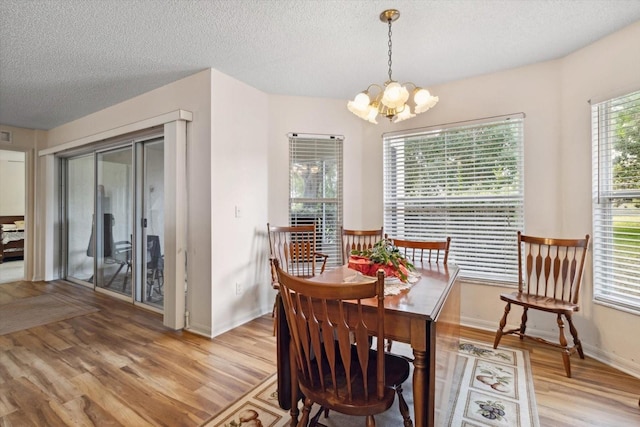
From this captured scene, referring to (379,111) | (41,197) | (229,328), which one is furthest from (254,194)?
(41,197)

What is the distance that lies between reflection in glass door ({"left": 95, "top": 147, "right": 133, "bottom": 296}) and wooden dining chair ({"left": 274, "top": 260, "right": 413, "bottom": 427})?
10.3ft

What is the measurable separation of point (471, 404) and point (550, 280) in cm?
151

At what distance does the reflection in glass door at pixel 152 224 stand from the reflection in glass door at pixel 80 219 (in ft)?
4.45

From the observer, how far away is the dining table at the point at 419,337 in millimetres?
1209

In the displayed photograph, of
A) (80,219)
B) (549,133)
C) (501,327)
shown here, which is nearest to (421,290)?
(501,327)

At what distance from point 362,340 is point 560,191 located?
2.56m

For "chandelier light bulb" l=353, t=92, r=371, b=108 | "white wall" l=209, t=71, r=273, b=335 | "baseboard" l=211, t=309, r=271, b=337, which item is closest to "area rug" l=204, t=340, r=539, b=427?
"baseboard" l=211, t=309, r=271, b=337

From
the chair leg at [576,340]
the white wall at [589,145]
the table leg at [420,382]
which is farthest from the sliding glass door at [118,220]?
the white wall at [589,145]

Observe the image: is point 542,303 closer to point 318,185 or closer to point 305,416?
point 305,416

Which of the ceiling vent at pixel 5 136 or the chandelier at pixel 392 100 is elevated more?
the ceiling vent at pixel 5 136

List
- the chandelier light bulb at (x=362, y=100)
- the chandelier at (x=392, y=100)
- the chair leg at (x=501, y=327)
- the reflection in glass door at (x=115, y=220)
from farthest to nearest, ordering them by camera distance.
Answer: the reflection in glass door at (x=115, y=220)
the chair leg at (x=501, y=327)
the chandelier light bulb at (x=362, y=100)
the chandelier at (x=392, y=100)

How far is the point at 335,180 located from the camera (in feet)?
11.9

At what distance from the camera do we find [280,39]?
2.35 metres

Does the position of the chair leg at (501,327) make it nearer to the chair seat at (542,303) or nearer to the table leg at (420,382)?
the chair seat at (542,303)
